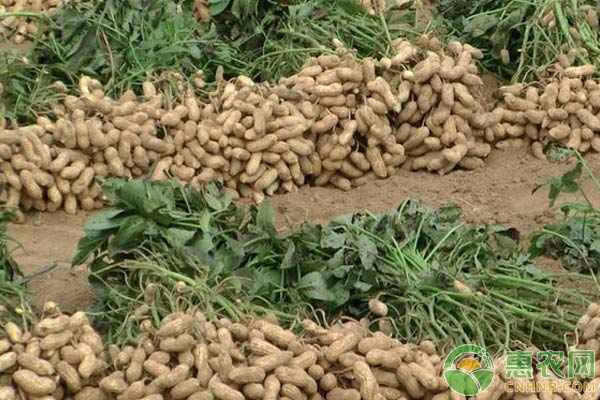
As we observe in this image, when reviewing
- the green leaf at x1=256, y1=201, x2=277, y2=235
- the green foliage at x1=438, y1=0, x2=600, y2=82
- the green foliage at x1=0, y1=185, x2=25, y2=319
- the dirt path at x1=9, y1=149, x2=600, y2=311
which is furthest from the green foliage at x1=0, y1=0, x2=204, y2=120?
the green leaf at x1=256, y1=201, x2=277, y2=235

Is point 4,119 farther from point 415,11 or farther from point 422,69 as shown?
point 415,11

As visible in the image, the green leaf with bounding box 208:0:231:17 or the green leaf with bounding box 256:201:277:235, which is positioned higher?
the green leaf with bounding box 208:0:231:17

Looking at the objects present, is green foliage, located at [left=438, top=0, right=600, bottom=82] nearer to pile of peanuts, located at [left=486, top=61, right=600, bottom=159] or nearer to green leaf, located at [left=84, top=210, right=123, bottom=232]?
pile of peanuts, located at [left=486, top=61, right=600, bottom=159]

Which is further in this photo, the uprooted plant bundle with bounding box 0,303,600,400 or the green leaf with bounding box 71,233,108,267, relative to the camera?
the green leaf with bounding box 71,233,108,267

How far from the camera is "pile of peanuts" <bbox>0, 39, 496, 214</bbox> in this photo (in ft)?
15.4

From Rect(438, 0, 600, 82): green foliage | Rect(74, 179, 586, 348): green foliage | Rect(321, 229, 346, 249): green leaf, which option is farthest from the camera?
Rect(438, 0, 600, 82): green foliage

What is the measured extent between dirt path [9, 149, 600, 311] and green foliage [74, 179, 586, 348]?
452mm

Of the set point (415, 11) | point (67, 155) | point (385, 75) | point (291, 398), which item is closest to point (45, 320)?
point (291, 398)

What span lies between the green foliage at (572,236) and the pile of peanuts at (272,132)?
0.94 meters

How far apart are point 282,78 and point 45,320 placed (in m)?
2.03

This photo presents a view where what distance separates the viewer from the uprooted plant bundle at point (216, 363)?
3.26 meters

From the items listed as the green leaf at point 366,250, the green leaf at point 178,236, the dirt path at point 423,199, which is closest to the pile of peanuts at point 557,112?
the dirt path at point 423,199

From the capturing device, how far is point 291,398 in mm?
3311

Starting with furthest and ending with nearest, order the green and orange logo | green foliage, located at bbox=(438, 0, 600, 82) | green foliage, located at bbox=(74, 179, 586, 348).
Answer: green foliage, located at bbox=(438, 0, 600, 82), green foliage, located at bbox=(74, 179, 586, 348), the green and orange logo
